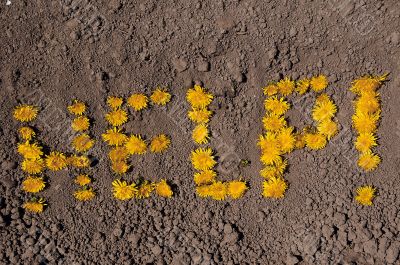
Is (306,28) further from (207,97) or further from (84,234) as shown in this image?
(84,234)

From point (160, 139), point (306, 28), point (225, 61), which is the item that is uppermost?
point (306, 28)

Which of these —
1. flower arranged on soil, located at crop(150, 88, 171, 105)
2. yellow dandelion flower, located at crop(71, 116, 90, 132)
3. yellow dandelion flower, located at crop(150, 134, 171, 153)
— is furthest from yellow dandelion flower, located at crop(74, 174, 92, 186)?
flower arranged on soil, located at crop(150, 88, 171, 105)

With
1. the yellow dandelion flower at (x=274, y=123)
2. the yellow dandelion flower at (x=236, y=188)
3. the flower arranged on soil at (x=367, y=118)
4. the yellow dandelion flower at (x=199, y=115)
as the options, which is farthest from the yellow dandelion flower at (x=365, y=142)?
the yellow dandelion flower at (x=199, y=115)

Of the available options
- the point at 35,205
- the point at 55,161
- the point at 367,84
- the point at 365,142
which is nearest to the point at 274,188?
the point at 365,142

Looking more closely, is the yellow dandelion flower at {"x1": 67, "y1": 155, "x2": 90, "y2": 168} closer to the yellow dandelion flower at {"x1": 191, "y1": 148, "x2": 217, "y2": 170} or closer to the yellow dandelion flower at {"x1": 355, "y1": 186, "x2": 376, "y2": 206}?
the yellow dandelion flower at {"x1": 191, "y1": 148, "x2": 217, "y2": 170}

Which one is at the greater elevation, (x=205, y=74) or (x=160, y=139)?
(x=205, y=74)

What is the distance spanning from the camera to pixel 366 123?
4.89 meters

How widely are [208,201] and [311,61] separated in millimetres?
1776

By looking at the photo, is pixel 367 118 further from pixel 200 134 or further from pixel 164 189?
pixel 164 189

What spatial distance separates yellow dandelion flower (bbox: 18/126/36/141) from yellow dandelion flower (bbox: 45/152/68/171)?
0.27m

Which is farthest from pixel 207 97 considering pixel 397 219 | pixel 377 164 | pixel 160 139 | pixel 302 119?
pixel 397 219

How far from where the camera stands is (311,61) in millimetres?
4977

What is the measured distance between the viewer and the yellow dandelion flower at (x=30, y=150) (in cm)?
487

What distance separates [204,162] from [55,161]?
1.50 m
